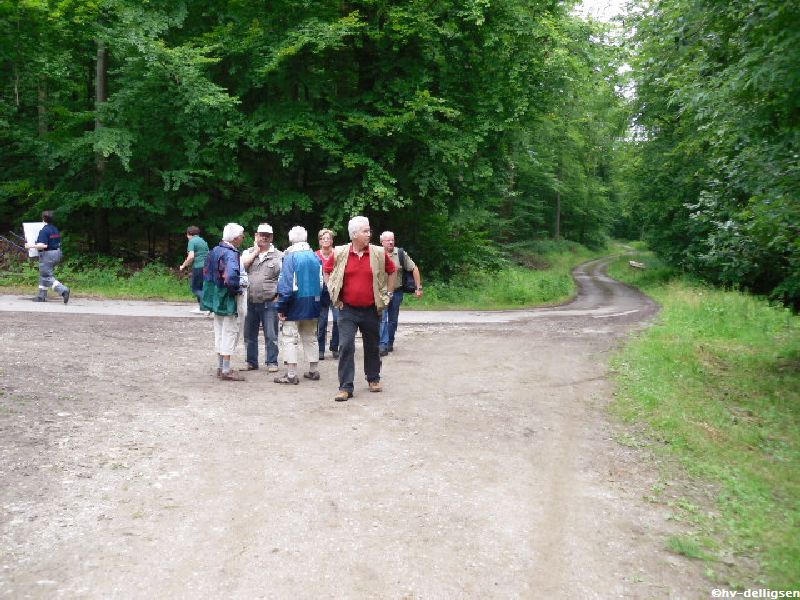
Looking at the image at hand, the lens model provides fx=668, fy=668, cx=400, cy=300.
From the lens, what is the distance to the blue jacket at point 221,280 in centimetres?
877

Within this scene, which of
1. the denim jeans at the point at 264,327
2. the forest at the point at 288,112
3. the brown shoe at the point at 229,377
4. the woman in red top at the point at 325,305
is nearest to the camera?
the brown shoe at the point at 229,377

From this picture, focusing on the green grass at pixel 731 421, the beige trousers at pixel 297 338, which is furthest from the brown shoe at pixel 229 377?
the green grass at pixel 731 421

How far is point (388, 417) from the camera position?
7.54 m

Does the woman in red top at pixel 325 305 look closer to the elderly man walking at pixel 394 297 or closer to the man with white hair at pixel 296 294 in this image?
the man with white hair at pixel 296 294

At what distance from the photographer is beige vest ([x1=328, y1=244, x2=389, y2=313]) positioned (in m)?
8.30

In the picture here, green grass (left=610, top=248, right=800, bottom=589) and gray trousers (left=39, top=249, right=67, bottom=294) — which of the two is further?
gray trousers (left=39, top=249, right=67, bottom=294)

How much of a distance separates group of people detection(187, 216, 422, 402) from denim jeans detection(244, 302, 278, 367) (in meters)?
0.01

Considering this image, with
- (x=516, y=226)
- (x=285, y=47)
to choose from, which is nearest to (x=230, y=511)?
(x=285, y=47)

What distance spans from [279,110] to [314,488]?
16.2m

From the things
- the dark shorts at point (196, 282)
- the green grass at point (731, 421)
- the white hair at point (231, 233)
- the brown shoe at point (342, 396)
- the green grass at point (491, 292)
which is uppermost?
the white hair at point (231, 233)

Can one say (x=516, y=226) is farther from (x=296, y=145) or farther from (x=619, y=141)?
(x=296, y=145)

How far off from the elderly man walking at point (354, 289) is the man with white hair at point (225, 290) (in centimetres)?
138

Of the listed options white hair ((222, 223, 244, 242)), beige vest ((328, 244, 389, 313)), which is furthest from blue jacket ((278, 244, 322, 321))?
white hair ((222, 223, 244, 242))

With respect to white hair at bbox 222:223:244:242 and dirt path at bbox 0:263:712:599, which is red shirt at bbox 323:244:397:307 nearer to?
dirt path at bbox 0:263:712:599
